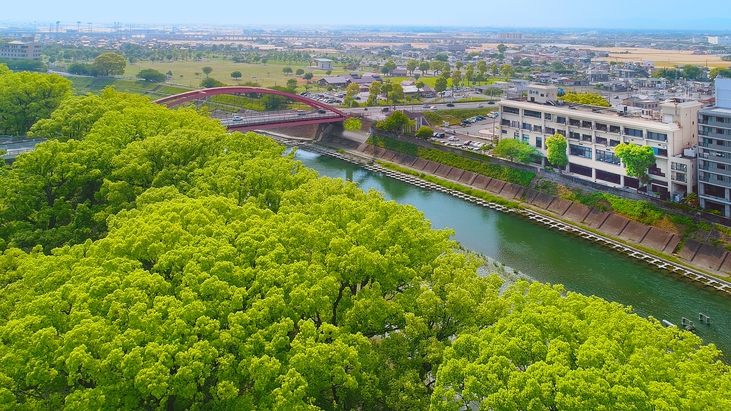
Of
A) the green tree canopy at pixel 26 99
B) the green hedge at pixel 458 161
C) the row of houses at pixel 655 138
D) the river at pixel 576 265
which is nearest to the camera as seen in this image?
the river at pixel 576 265

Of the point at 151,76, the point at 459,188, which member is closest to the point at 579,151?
the point at 459,188

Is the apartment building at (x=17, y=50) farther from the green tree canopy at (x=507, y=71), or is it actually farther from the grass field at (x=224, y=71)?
the green tree canopy at (x=507, y=71)

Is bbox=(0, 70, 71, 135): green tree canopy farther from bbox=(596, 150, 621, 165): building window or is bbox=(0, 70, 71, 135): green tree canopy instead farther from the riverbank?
bbox=(596, 150, 621, 165): building window

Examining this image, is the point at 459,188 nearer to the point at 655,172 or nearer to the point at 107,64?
the point at 655,172

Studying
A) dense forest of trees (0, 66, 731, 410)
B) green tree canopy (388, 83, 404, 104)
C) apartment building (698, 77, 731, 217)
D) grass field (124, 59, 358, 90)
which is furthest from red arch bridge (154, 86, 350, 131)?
dense forest of trees (0, 66, 731, 410)

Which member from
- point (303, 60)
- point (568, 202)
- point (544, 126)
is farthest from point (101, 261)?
point (303, 60)

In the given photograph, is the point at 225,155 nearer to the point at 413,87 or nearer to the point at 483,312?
the point at 483,312

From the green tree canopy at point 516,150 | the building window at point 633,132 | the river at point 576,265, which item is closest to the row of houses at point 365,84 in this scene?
the green tree canopy at point 516,150
